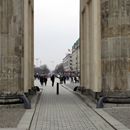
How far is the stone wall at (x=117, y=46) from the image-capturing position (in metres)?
24.2

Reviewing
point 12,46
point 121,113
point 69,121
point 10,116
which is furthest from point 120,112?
point 12,46

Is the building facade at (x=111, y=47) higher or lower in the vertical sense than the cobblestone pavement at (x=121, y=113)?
higher

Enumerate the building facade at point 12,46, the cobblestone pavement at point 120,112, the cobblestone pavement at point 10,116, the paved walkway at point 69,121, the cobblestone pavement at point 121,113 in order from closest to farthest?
the paved walkway at point 69,121 → the cobblestone pavement at point 10,116 → the cobblestone pavement at point 121,113 → the cobblestone pavement at point 120,112 → the building facade at point 12,46

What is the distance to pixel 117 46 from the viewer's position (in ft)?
79.9

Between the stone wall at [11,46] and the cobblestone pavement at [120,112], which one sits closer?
the cobblestone pavement at [120,112]

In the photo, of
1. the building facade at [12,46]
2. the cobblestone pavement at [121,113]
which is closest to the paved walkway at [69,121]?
the cobblestone pavement at [121,113]

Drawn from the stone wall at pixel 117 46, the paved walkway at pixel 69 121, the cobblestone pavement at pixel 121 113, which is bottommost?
the paved walkway at pixel 69 121

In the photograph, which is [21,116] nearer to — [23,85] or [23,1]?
[23,85]

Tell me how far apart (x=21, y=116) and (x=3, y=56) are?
6.35m

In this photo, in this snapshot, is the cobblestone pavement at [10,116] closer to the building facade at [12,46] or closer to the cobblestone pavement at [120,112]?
the building facade at [12,46]

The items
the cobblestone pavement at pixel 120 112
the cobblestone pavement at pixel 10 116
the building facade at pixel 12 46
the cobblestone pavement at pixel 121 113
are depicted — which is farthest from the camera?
the building facade at pixel 12 46

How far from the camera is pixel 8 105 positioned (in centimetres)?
2214

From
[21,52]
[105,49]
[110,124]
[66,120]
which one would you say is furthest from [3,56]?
[110,124]

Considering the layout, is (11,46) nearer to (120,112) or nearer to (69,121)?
(120,112)
